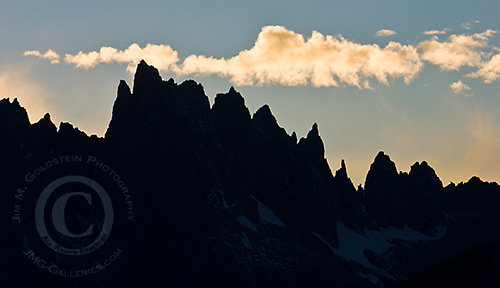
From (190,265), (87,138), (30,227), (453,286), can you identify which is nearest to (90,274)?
(30,227)

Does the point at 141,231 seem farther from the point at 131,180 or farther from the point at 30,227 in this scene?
the point at 30,227

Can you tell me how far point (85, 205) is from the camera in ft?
577

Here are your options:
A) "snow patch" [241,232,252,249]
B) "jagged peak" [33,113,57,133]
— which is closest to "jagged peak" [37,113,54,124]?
"jagged peak" [33,113,57,133]

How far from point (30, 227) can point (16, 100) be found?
3896cm

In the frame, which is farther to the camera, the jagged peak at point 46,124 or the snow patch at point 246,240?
the snow patch at point 246,240

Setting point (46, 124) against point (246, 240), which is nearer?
point (46, 124)
